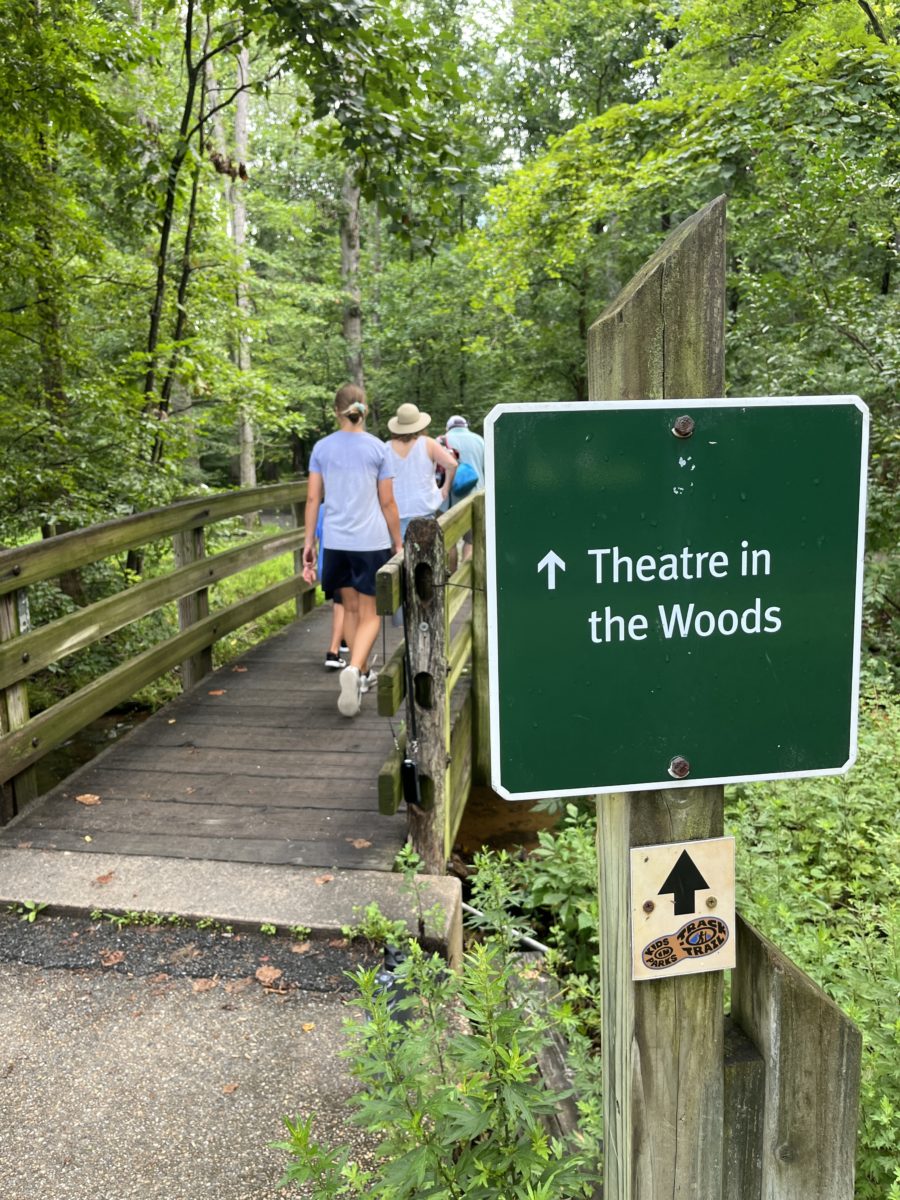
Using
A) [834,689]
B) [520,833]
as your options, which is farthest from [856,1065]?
[520,833]

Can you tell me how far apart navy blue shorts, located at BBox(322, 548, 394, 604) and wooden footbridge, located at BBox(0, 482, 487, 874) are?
65 centimetres

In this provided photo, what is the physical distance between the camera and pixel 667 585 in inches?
45.1

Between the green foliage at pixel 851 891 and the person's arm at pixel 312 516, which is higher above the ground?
the person's arm at pixel 312 516

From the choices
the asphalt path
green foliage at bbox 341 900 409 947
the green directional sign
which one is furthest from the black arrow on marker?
green foliage at bbox 341 900 409 947

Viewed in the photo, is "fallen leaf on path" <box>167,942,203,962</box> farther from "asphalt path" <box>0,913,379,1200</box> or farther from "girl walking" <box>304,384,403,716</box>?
"girl walking" <box>304,384,403,716</box>

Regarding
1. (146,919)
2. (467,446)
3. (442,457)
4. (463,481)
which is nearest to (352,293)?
(467,446)

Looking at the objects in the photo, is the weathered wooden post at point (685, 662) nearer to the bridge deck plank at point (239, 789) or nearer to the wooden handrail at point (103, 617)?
the bridge deck plank at point (239, 789)

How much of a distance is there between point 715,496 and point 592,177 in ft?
31.5

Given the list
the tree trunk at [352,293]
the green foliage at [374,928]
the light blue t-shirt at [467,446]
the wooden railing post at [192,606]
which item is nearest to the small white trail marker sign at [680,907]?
the green foliage at [374,928]

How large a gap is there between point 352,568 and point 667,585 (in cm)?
438

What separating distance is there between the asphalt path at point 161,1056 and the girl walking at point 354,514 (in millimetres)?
2417

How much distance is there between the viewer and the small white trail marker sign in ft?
3.98

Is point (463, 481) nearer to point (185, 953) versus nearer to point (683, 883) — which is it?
point (185, 953)

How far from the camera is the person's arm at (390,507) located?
532 centimetres
